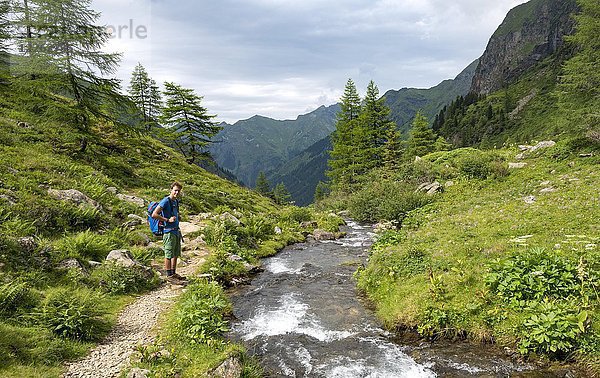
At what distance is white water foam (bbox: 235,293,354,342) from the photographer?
409 inches

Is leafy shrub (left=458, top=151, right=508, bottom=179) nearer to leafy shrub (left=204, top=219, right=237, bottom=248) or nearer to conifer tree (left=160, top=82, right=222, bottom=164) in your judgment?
leafy shrub (left=204, top=219, right=237, bottom=248)

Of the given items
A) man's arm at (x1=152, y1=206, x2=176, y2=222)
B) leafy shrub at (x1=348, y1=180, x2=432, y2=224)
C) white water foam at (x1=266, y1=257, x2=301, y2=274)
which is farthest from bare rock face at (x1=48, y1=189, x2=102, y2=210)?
leafy shrub at (x1=348, y1=180, x2=432, y2=224)

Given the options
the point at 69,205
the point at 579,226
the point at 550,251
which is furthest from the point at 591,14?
the point at 69,205

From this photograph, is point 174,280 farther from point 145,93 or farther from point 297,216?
point 145,93

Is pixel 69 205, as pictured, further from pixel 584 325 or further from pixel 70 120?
pixel 584 325

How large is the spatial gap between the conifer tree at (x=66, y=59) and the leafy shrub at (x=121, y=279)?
20675mm

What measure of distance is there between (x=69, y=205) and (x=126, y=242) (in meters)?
3.27

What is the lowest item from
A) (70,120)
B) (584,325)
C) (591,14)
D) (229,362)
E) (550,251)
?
(229,362)

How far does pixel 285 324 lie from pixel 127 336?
463 cm

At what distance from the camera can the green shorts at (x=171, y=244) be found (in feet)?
41.4

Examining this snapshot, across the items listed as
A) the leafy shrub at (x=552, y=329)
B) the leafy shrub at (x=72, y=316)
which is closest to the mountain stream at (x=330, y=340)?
the leafy shrub at (x=552, y=329)

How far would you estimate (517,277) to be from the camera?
9688 millimetres

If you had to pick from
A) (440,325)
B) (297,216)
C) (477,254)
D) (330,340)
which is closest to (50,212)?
(330,340)

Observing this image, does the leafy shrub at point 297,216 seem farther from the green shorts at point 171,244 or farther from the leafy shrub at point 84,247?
the leafy shrub at point 84,247
